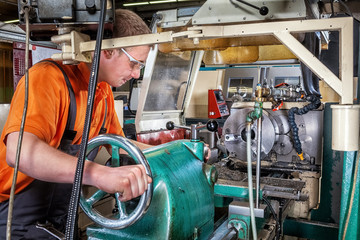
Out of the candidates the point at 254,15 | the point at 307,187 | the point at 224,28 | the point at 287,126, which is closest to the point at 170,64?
the point at 287,126

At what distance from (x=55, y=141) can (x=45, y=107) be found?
0.19 meters

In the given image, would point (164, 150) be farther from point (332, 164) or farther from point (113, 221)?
point (332, 164)

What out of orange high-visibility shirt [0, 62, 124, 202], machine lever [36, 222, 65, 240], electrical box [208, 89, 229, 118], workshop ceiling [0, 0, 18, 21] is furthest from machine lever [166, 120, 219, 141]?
electrical box [208, 89, 229, 118]

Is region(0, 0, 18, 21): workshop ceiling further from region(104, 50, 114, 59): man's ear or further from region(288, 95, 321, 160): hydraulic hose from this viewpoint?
region(288, 95, 321, 160): hydraulic hose

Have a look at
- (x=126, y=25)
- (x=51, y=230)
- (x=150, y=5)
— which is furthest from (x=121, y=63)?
(x=150, y=5)

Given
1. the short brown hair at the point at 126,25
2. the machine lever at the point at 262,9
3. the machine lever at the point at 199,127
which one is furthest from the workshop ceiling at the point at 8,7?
the machine lever at the point at 262,9

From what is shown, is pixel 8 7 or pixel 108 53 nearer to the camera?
pixel 108 53

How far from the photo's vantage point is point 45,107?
111cm

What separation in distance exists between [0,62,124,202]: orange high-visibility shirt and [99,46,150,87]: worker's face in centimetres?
9

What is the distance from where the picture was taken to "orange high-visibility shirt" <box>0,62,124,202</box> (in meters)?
1.07

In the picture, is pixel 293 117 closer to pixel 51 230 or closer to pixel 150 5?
pixel 51 230

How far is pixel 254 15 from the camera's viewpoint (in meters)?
1.30

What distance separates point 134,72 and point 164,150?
1.50 ft

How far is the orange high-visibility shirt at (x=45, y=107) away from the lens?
1073 millimetres
